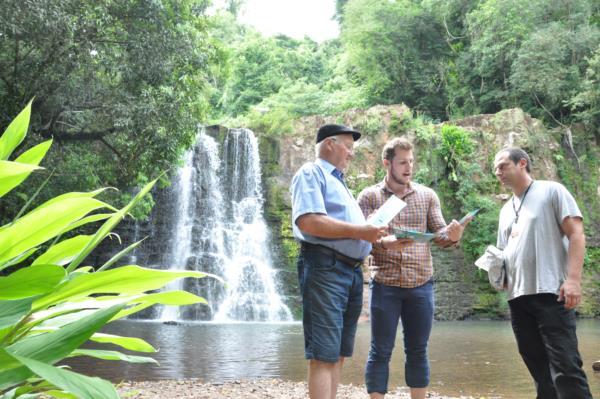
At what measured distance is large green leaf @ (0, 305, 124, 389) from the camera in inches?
35.8

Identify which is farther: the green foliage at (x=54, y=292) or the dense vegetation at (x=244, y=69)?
the dense vegetation at (x=244, y=69)

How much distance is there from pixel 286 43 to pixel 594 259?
27473mm

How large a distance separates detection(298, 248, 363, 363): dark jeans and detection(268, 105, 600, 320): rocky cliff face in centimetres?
1424

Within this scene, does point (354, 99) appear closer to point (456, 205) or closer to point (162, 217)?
point (456, 205)

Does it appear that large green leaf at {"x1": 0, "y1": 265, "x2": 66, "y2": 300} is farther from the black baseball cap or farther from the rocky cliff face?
the rocky cliff face

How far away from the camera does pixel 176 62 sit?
1172cm

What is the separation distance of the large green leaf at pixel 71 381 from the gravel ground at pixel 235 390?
11.1 ft

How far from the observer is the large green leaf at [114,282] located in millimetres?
1058

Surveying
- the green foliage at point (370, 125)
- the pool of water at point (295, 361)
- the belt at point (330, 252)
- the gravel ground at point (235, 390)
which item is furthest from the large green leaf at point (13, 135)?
the green foliage at point (370, 125)

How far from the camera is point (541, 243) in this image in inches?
124

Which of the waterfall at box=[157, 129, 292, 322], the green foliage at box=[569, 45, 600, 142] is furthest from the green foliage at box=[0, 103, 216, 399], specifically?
the green foliage at box=[569, 45, 600, 142]

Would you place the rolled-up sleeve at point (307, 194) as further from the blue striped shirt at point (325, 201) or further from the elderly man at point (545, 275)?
the elderly man at point (545, 275)

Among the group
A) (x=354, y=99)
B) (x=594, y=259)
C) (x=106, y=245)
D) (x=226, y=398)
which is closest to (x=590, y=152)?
(x=594, y=259)

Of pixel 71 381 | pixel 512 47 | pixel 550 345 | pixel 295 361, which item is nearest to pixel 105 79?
pixel 295 361
